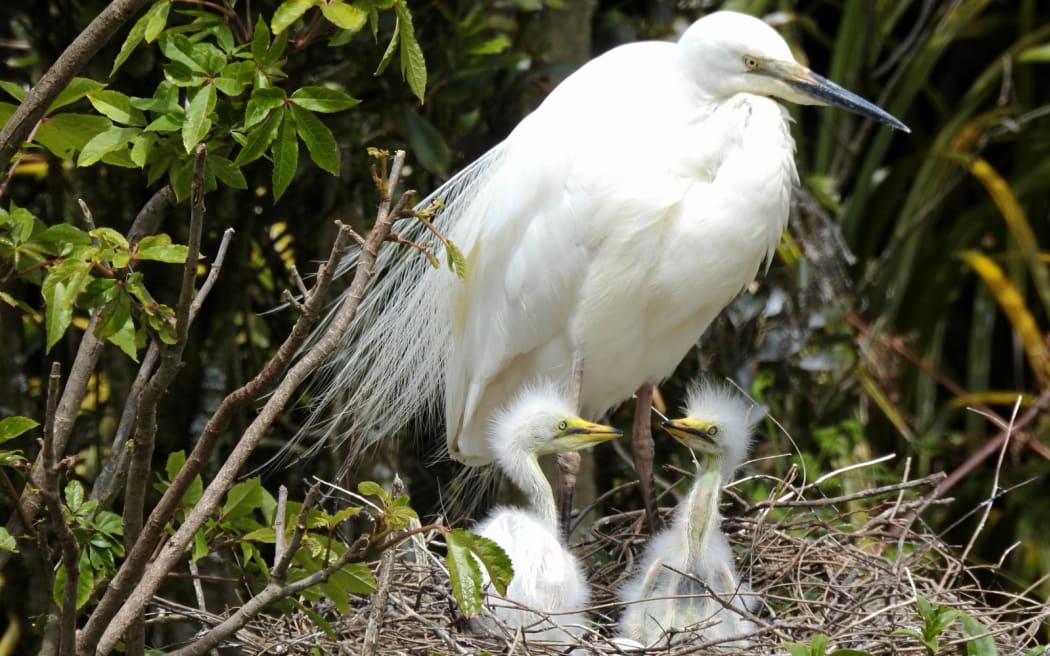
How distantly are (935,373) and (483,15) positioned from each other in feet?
7.00

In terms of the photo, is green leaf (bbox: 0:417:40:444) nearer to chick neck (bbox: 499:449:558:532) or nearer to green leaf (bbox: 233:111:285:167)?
green leaf (bbox: 233:111:285:167)

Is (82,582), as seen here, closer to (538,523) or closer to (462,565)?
(462,565)

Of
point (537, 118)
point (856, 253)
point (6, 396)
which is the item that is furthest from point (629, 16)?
point (6, 396)

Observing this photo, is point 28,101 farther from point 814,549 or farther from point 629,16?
point 629,16

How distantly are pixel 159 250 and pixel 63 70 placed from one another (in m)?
0.25

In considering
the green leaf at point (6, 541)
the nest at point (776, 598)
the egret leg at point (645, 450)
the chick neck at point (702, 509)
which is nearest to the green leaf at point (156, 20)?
the green leaf at point (6, 541)

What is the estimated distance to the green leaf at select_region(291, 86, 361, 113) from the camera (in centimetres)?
174

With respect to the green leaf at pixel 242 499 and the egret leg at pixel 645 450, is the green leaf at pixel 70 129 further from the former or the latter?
the egret leg at pixel 645 450

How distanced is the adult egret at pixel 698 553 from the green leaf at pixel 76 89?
1.21 metres

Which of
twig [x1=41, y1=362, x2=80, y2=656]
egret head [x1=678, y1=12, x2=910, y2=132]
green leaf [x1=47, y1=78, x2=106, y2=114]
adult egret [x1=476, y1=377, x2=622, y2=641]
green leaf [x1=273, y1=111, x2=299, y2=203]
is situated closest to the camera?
twig [x1=41, y1=362, x2=80, y2=656]

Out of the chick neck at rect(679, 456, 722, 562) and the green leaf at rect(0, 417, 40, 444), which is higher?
the green leaf at rect(0, 417, 40, 444)

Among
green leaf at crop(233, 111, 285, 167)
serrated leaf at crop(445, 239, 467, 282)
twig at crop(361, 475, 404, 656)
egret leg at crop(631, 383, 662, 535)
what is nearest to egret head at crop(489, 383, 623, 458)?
egret leg at crop(631, 383, 662, 535)

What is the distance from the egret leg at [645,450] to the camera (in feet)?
9.57

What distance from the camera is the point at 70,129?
191cm
